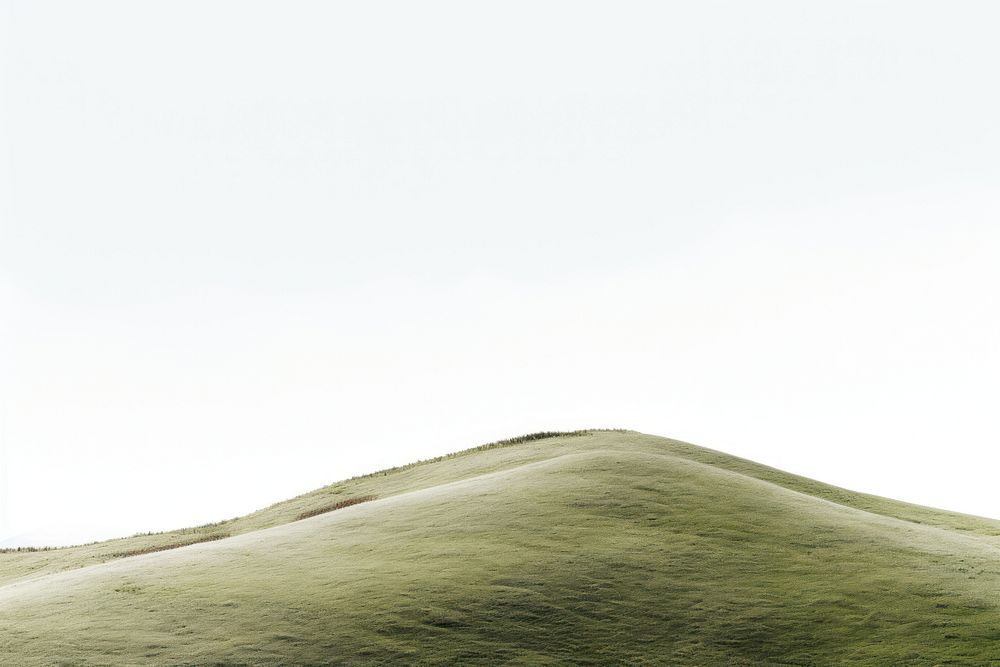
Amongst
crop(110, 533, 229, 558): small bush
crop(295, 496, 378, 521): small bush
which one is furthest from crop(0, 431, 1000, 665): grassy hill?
crop(110, 533, 229, 558): small bush

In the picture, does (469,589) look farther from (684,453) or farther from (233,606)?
(684,453)

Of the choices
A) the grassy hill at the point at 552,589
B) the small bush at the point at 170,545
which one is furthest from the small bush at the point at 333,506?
the grassy hill at the point at 552,589

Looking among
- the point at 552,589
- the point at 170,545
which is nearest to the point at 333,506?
the point at 170,545

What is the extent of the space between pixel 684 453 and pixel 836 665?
24.9m

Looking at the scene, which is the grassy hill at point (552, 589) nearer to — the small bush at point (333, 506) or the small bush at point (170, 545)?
the small bush at point (333, 506)

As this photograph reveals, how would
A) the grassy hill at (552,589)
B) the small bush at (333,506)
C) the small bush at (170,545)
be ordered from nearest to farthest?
the grassy hill at (552,589) → the small bush at (170,545) → the small bush at (333,506)

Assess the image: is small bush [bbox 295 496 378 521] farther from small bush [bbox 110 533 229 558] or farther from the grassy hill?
the grassy hill

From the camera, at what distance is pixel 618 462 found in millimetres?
35219

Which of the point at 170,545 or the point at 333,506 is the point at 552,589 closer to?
the point at 333,506

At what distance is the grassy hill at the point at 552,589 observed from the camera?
19.7m

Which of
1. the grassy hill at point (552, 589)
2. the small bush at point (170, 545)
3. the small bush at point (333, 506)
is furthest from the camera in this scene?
the small bush at point (333, 506)

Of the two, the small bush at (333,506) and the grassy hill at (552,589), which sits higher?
the small bush at (333,506)

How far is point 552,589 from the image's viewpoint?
22.5 meters

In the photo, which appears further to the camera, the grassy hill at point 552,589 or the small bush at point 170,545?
the small bush at point 170,545
